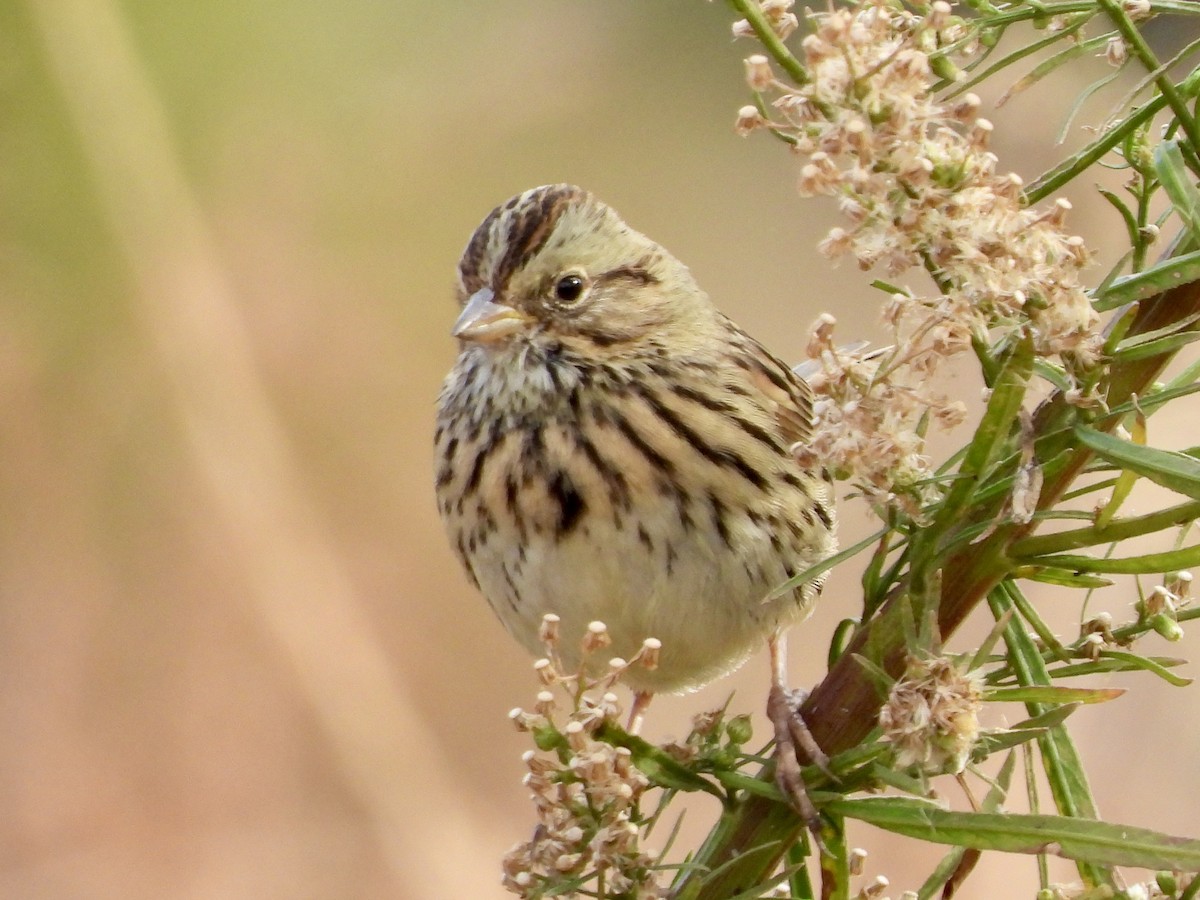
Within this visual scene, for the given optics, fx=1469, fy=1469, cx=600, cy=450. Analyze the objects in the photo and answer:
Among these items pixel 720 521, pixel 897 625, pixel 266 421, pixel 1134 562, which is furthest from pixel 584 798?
pixel 266 421

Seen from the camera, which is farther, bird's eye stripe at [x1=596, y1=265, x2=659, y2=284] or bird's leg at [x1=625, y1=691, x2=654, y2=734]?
bird's leg at [x1=625, y1=691, x2=654, y2=734]

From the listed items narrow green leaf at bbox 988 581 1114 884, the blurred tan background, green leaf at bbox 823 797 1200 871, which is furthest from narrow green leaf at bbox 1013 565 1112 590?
the blurred tan background

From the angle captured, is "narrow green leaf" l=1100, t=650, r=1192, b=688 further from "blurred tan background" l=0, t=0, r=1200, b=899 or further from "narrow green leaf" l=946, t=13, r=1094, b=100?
"blurred tan background" l=0, t=0, r=1200, b=899

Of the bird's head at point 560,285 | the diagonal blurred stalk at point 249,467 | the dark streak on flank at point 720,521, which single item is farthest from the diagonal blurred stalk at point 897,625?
the diagonal blurred stalk at point 249,467

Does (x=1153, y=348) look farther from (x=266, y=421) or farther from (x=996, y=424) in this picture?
(x=266, y=421)

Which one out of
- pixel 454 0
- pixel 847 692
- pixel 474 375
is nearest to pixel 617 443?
pixel 474 375
